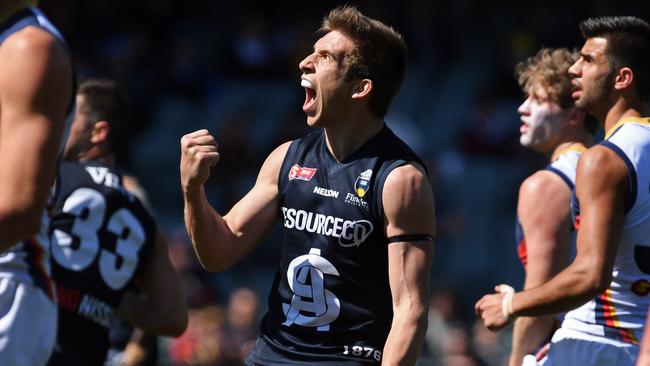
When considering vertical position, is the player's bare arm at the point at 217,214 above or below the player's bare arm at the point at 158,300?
above

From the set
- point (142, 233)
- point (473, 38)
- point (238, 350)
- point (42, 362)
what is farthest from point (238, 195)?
point (42, 362)

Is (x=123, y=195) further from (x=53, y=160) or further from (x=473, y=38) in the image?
(x=473, y=38)

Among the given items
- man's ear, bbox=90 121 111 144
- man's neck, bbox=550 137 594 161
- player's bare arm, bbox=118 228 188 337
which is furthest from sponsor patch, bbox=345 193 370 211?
man's ear, bbox=90 121 111 144

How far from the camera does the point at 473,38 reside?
647 inches

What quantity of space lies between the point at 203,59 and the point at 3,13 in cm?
1345

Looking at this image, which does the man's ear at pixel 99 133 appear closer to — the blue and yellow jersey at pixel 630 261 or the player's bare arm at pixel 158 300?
the player's bare arm at pixel 158 300

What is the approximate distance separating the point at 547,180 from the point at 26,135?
122 inches

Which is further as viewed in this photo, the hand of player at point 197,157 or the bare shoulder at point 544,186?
the bare shoulder at point 544,186

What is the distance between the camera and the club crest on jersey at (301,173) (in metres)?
5.29

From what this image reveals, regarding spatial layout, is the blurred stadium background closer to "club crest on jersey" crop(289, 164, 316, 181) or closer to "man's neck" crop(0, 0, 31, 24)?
"club crest on jersey" crop(289, 164, 316, 181)

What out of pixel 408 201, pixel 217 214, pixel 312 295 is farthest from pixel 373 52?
pixel 312 295

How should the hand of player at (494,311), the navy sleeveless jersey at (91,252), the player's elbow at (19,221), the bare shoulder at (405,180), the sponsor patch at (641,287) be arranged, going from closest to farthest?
the player's elbow at (19,221) → the bare shoulder at (405,180) → the sponsor patch at (641,287) → the hand of player at (494,311) → the navy sleeveless jersey at (91,252)

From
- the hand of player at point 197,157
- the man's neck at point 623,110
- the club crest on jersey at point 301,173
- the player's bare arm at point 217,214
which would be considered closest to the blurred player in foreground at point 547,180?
the man's neck at point 623,110

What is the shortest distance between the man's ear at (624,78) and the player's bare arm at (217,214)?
5.23ft
